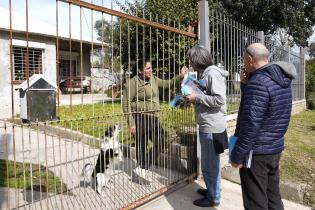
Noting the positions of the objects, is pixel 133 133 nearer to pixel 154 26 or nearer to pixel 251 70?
pixel 154 26

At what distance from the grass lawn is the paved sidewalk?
47 centimetres

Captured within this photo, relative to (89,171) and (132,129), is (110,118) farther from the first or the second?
(89,171)

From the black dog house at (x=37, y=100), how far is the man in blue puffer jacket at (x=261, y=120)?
172cm

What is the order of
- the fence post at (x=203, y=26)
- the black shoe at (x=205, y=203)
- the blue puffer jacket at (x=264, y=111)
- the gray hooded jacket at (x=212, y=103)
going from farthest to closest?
the fence post at (x=203, y=26) < the black shoe at (x=205, y=203) < the gray hooded jacket at (x=212, y=103) < the blue puffer jacket at (x=264, y=111)

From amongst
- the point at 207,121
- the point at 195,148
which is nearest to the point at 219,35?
the point at 195,148

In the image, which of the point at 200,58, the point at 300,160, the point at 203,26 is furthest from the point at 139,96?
the point at 300,160

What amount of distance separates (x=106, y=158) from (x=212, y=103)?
1.54m

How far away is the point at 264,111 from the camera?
269cm

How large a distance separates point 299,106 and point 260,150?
1083 cm

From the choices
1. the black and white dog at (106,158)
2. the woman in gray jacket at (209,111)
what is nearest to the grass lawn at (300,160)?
the woman in gray jacket at (209,111)

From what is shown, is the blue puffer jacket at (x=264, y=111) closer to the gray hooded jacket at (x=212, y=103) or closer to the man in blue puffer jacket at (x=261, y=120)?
the man in blue puffer jacket at (x=261, y=120)

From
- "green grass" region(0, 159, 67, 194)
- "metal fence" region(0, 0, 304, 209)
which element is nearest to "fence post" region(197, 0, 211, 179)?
"metal fence" region(0, 0, 304, 209)

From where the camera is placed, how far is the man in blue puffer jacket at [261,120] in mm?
2682

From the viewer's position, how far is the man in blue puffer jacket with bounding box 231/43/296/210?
2.68 metres
